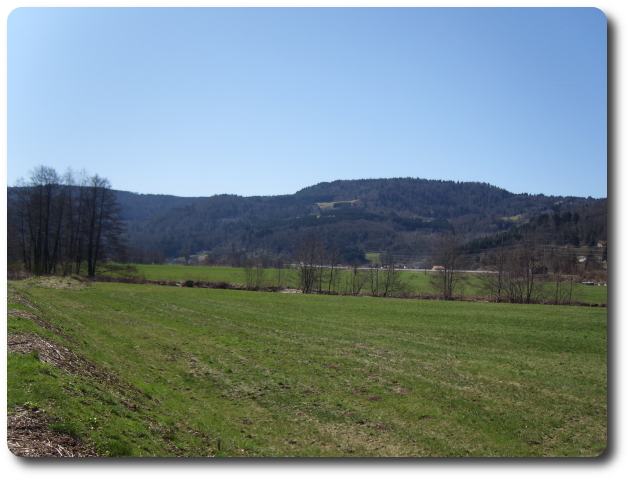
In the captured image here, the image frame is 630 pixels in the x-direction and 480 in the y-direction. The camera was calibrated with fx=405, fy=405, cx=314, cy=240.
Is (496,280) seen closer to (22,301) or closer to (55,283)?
(22,301)

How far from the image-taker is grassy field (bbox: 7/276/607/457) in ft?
23.1

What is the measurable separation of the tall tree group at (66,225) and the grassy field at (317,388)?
26.7 metres

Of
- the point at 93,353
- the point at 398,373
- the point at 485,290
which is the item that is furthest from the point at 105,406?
the point at 485,290

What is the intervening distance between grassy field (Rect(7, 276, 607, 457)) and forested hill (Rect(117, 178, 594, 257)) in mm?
67535

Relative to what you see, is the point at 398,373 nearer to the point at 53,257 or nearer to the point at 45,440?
the point at 45,440

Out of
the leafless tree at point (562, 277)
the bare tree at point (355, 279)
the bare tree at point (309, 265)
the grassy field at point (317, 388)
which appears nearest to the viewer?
the grassy field at point (317, 388)

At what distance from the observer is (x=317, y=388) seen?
1098cm

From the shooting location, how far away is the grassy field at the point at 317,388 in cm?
705

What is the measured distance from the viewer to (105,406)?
22.6ft

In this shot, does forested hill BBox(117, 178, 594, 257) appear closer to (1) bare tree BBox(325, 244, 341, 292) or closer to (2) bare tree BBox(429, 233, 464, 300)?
(1) bare tree BBox(325, 244, 341, 292)

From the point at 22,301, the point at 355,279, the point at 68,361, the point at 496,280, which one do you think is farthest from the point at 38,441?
the point at 355,279

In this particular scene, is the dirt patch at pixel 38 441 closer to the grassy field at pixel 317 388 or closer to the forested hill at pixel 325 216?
the grassy field at pixel 317 388

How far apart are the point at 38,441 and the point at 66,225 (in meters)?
47.3

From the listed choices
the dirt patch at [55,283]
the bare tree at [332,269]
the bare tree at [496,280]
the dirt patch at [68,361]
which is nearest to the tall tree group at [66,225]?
the dirt patch at [55,283]
